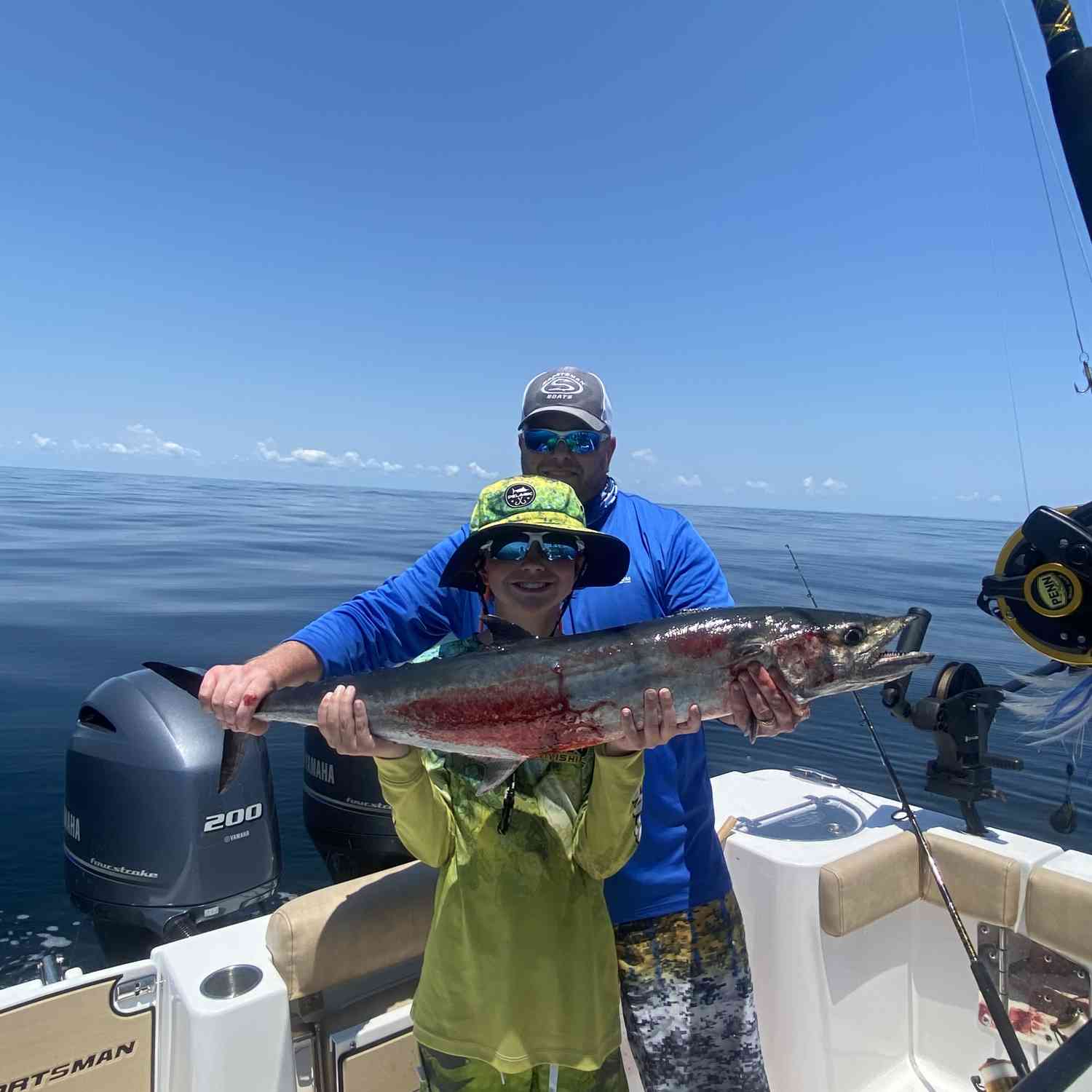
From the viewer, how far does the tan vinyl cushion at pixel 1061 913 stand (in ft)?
10.9

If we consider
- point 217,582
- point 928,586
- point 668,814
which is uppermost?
point 668,814

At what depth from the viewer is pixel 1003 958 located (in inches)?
143

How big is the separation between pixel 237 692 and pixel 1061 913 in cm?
390

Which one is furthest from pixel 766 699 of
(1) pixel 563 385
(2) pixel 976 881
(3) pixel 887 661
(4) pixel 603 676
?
(2) pixel 976 881

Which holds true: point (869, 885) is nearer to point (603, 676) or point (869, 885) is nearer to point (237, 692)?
point (603, 676)

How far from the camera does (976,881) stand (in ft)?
12.2

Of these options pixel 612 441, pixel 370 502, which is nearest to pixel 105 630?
pixel 612 441

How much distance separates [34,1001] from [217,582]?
19421mm

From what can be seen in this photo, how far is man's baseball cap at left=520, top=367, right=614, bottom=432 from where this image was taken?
10.5 ft

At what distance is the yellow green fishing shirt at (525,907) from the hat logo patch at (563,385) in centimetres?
162

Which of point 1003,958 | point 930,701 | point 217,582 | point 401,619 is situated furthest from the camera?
point 217,582

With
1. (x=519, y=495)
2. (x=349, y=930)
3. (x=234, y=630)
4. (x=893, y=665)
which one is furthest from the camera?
(x=234, y=630)

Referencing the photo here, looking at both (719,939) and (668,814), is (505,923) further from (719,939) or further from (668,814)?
(719,939)

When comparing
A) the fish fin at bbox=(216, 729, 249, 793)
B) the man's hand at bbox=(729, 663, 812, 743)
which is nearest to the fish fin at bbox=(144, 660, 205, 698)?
the fish fin at bbox=(216, 729, 249, 793)
